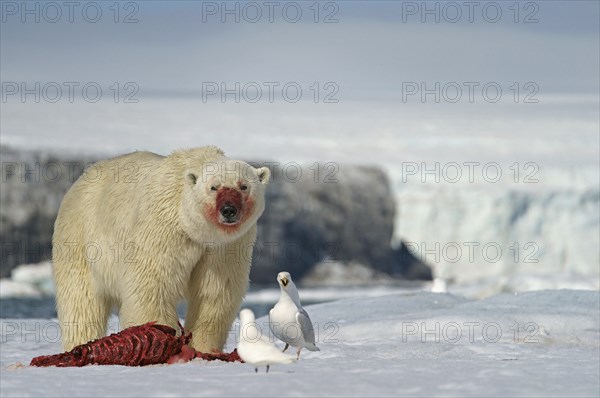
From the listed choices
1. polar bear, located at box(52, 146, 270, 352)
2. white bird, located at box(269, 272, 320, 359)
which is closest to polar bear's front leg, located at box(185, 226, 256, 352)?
polar bear, located at box(52, 146, 270, 352)

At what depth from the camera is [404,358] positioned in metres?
6.46

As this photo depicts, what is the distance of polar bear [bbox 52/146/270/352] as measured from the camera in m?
5.94

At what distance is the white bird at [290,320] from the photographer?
5402mm

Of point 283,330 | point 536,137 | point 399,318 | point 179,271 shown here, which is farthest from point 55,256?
point 536,137

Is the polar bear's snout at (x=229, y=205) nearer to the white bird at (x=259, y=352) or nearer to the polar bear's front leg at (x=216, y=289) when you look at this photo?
the polar bear's front leg at (x=216, y=289)

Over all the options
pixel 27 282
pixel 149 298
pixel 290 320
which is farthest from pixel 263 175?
pixel 27 282

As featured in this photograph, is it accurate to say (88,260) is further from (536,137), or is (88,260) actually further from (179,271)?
(536,137)

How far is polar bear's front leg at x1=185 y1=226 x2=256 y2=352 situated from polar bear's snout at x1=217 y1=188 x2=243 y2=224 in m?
0.42

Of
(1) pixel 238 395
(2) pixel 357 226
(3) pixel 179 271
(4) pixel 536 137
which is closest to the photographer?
(1) pixel 238 395

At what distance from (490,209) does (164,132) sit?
1426 centimetres

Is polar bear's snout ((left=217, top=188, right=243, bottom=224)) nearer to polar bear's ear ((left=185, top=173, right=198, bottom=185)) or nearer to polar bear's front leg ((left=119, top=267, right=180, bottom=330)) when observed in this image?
polar bear's ear ((left=185, top=173, right=198, bottom=185))

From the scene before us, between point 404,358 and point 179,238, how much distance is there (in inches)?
67.9

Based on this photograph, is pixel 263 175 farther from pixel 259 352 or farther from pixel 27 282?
pixel 27 282

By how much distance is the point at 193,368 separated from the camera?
502cm
